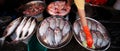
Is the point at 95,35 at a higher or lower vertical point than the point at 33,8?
lower

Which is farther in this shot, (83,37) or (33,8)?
(33,8)

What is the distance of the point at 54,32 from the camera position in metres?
1.23

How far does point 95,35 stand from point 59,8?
1.09ft

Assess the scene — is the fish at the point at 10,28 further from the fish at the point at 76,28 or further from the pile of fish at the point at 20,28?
the fish at the point at 76,28

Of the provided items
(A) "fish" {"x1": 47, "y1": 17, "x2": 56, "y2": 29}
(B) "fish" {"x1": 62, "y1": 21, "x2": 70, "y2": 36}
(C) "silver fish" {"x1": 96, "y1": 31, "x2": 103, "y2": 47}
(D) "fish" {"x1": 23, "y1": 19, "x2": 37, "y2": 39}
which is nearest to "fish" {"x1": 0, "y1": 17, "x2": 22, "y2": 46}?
(D) "fish" {"x1": 23, "y1": 19, "x2": 37, "y2": 39}

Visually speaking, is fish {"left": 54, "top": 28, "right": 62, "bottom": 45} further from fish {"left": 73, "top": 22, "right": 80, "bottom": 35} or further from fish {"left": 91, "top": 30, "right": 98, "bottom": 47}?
fish {"left": 91, "top": 30, "right": 98, "bottom": 47}

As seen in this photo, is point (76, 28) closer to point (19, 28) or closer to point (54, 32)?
point (54, 32)

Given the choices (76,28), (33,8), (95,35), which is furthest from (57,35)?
(33,8)

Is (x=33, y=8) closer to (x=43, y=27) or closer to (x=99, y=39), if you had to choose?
(x=43, y=27)

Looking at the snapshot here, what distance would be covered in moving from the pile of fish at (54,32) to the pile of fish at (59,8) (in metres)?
0.05

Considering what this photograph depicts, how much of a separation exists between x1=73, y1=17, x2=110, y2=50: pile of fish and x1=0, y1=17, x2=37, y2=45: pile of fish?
0.28 meters

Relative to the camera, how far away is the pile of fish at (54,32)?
1.17 meters

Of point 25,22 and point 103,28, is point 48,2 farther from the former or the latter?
point 103,28

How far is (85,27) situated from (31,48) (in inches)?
14.9
